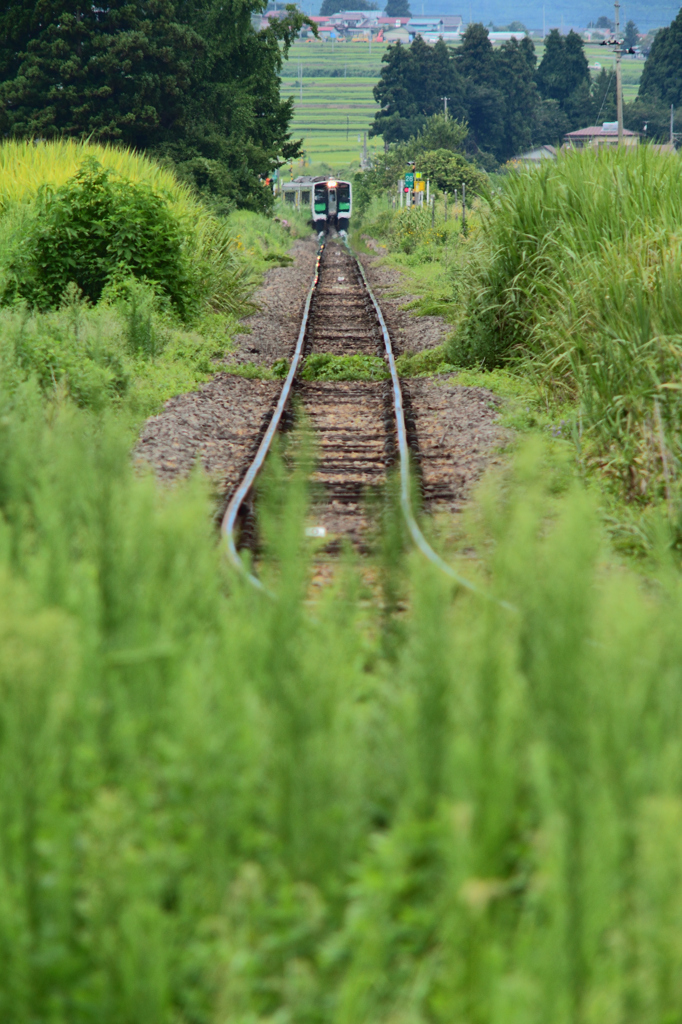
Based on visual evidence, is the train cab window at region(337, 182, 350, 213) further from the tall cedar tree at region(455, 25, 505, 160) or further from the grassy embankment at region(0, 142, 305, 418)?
the tall cedar tree at region(455, 25, 505, 160)

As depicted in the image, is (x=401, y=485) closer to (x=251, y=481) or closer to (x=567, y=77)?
(x=251, y=481)

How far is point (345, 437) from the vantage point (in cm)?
984

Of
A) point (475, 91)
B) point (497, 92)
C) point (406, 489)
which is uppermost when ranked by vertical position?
point (475, 91)

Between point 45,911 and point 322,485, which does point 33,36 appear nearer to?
point 322,485

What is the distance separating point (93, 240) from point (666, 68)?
333 feet

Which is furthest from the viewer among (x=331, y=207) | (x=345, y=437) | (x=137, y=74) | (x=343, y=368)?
(x=331, y=207)

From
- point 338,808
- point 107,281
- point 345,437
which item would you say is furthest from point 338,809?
point 107,281

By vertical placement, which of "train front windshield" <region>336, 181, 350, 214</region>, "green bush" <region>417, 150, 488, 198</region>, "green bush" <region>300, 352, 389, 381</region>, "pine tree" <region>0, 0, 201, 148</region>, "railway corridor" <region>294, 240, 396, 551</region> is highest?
"pine tree" <region>0, 0, 201, 148</region>

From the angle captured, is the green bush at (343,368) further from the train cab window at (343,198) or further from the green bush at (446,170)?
the green bush at (446,170)

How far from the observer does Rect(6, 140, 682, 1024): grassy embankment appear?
195 centimetres

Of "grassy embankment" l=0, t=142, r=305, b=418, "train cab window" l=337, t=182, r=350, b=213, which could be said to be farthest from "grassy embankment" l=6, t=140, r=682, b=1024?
"train cab window" l=337, t=182, r=350, b=213

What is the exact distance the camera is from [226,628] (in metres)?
3.10

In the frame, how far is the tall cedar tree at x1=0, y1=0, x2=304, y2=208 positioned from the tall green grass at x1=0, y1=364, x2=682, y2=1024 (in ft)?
106

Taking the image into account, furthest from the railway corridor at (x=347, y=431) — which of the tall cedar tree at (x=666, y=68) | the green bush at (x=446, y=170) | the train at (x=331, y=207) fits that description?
the tall cedar tree at (x=666, y=68)
